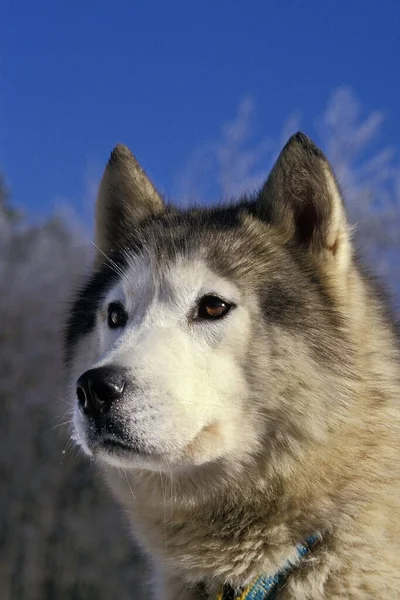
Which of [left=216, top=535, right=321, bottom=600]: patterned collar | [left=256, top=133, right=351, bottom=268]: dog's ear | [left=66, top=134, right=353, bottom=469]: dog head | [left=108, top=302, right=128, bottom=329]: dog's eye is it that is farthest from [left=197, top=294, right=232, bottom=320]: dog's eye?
[left=216, top=535, right=321, bottom=600]: patterned collar

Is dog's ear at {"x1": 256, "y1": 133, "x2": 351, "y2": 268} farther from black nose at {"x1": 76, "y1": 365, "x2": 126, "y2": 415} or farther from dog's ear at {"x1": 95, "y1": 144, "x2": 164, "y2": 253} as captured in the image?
black nose at {"x1": 76, "y1": 365, "x2": 126, "y2": 415}

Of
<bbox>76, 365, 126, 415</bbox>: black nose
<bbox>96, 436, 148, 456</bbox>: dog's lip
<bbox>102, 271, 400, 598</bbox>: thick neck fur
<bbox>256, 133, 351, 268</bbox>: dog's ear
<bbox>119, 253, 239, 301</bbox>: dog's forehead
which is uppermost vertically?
<bbox>256, 133, 351, 268</bbox>: dog's ear

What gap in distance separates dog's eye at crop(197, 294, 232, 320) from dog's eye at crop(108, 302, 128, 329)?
13.8 inches

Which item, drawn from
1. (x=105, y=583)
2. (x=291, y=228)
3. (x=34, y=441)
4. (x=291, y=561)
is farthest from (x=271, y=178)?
(x=34, y=441)

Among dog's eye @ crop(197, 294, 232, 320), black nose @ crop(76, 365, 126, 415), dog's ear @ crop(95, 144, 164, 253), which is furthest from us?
dog's ear @ crop(95, 144, 164, 253)

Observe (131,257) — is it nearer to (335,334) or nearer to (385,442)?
(335,334)

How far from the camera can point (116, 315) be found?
10.6 feet

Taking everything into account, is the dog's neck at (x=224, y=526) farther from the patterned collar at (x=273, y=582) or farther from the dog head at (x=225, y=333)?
the dog head at (x=225, y=333)

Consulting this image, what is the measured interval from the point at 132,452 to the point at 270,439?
51cm

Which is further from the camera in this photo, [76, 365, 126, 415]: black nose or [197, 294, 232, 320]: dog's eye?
[197, 294, 232, 320]: dog's eye

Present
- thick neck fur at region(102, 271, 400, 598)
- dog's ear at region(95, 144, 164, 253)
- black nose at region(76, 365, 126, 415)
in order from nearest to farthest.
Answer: black nose at region(76, 365, 126, 415), thick neck fur at region(102, 271, 400, 598), dog's ear at region(95, 144, 164, 253)

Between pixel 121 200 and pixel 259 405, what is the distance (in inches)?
51.9

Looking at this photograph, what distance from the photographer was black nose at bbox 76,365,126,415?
2631 millimetres

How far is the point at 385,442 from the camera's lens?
2.87 meters
